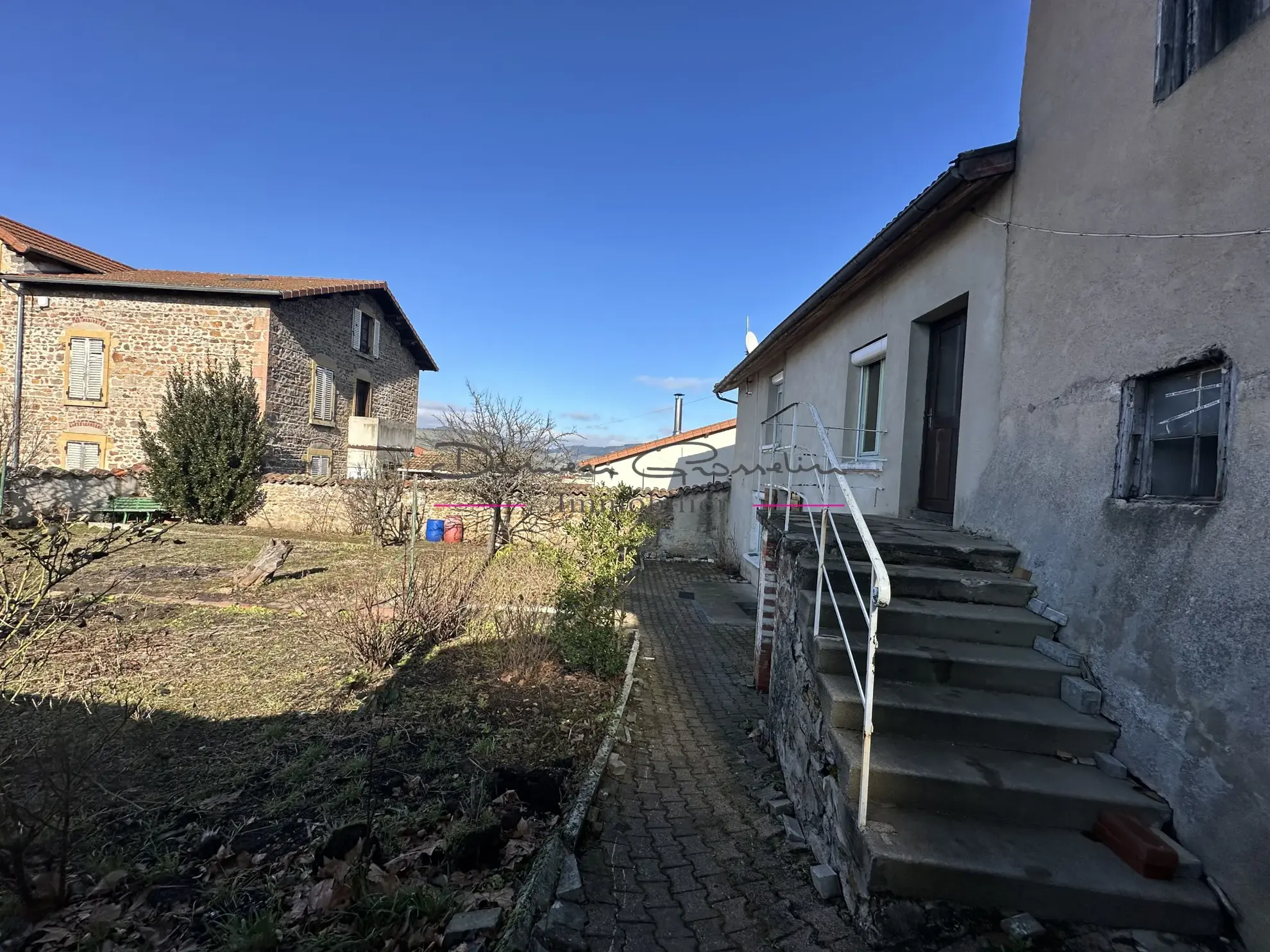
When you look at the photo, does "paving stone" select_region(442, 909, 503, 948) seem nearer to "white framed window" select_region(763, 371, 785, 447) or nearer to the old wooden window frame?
the old wooden window frame

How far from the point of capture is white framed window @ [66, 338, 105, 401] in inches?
649

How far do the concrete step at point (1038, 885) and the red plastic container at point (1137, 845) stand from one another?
0.12ft

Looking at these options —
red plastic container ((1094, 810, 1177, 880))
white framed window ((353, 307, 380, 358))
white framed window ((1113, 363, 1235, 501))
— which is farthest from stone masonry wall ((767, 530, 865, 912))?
white framed window ((353, 307, 380, 358))

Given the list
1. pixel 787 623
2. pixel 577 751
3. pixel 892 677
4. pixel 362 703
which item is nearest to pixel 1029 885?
pixel 892 677

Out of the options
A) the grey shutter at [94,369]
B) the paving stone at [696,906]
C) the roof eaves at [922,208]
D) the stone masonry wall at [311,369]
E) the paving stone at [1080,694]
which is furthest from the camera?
the stone masonry wall at [311,369]

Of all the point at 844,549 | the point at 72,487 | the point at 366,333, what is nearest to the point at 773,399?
the point at 844,549

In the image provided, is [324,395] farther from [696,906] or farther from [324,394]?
[696,906]

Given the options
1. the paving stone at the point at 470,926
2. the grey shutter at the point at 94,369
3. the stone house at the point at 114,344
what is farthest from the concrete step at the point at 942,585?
the grey shutter at the point at 94,369

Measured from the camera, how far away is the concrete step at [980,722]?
116 inches

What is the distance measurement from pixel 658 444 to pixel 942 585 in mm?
17853

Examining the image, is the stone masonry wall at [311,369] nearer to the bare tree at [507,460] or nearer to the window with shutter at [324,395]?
Answer: the window with shutter at [324,395]

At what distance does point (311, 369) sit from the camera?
18.1 metres

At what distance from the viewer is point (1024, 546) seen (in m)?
3.90

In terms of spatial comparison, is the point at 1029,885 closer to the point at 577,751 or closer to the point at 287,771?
the point at 577,751
